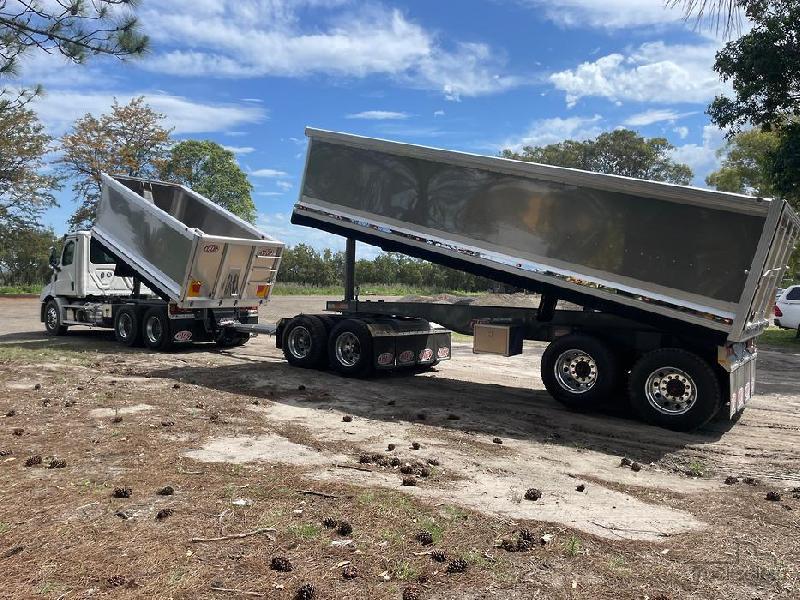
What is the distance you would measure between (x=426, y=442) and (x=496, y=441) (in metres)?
0.78

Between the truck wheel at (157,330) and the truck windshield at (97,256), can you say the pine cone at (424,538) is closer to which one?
the truck wheel at (157,330)

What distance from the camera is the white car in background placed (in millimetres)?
21781

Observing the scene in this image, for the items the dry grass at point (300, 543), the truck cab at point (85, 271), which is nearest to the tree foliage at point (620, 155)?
the truck cab at point (85, 271)

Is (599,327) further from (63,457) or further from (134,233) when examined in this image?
(134,233)

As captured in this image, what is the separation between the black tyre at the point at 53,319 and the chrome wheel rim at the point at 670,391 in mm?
15103

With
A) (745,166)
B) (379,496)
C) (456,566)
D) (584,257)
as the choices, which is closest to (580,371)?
(584,257)

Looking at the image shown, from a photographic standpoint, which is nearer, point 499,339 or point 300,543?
point 300,543

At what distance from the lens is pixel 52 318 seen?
17625 millimetres

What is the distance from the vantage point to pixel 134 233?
14578 mm

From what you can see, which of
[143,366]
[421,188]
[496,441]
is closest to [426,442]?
[496,441]

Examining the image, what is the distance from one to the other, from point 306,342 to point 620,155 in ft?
156

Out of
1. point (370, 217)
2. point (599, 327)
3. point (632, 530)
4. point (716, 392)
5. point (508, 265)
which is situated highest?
point (370, 217)

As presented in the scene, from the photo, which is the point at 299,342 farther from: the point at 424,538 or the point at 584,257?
the point at 424,538

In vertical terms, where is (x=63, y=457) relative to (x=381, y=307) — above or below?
below
